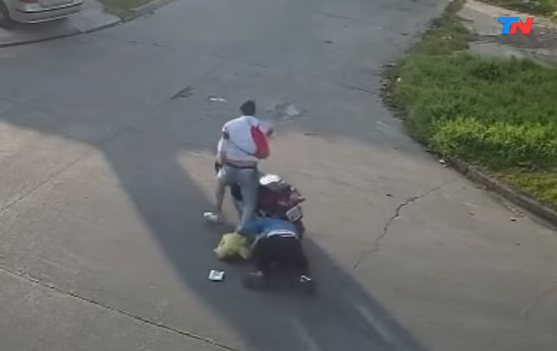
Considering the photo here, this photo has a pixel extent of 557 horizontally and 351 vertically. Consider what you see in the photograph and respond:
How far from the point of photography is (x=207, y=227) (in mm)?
9148

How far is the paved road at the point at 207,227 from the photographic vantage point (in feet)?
25.0

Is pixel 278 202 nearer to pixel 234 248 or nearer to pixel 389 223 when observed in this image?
pixel 234 248

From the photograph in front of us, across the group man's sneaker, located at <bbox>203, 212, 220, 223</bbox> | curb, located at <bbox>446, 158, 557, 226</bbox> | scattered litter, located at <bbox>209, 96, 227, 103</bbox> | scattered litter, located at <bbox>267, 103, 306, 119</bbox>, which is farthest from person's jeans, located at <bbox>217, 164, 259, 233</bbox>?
scattered litter, located at <bbox>209, 96, 227, 103</bbox>

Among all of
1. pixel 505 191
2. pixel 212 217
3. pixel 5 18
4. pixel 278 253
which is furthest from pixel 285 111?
pixel 5 18

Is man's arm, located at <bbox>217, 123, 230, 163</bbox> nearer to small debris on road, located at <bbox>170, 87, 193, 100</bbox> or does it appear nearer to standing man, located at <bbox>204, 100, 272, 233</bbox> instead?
standing man, located at <bbox>204, 100, 272, 233</bbox>

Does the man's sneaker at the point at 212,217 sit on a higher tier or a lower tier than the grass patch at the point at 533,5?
higher

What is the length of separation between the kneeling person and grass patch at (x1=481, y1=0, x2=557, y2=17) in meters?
12.7

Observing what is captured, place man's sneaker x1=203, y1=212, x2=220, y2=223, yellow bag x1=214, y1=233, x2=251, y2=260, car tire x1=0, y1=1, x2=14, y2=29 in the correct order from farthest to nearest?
car tire x1=0, y1=1, x2=14, y2=29, man's sneaker x1=203, y1=212, x2=220, y2=223, yellow bag x1=214, y1=233, x2=251, y2=260

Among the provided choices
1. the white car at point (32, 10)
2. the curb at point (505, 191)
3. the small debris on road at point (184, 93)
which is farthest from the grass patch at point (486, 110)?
the white car at point (32, 10)

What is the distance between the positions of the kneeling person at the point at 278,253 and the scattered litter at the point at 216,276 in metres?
0.25

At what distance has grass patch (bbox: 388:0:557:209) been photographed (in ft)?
36.6

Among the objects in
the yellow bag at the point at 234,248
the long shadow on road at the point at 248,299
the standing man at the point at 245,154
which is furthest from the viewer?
the standing man at the point at 245,154

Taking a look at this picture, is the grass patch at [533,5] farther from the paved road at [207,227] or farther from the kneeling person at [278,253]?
the kneeling person at [278,253]

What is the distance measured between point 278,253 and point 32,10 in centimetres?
883
